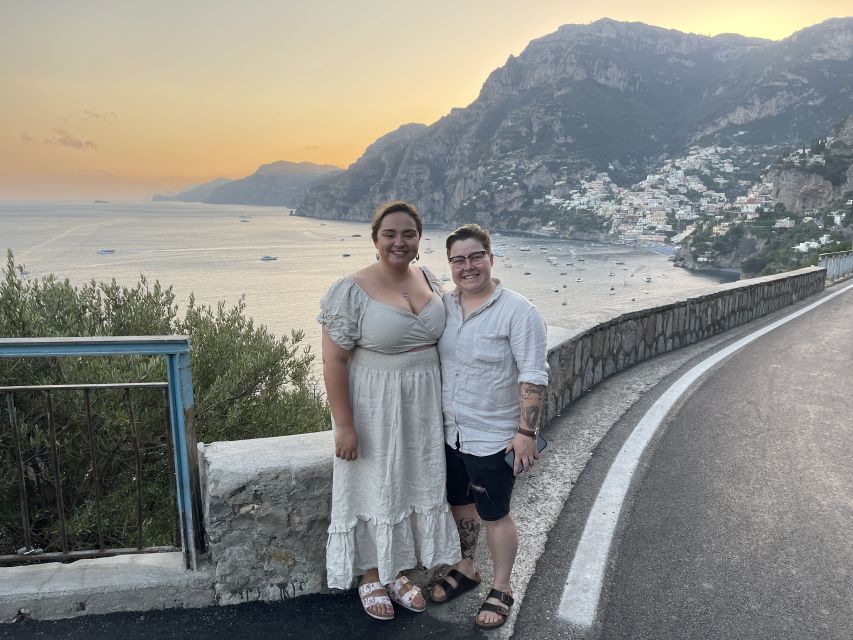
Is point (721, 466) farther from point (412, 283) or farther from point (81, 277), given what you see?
point (81, 277)

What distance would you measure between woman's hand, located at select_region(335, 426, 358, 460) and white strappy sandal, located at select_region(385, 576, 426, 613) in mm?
608

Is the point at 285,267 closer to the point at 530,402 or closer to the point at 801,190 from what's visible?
the point at 530,402

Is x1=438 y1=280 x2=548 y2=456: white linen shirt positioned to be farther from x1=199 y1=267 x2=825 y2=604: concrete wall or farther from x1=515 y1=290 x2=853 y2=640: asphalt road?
x1=515 y1=290 x2=853 y2=640: asphalt road

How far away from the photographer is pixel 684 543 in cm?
301

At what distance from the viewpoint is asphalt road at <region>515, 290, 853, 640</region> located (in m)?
2.40

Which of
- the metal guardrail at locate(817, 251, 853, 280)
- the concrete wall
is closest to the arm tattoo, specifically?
the concrete wall

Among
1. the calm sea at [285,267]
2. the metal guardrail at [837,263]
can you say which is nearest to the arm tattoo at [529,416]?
the metal guardrail at [837,263]

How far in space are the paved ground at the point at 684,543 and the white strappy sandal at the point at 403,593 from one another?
0.05 metres

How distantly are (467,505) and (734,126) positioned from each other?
215m

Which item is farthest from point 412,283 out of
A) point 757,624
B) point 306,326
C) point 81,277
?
point 81,277

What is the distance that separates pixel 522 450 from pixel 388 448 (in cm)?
55

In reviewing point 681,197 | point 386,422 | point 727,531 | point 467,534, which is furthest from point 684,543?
point 681,197

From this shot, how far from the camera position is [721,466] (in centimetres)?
401

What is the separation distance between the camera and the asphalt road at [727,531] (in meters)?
2.40
